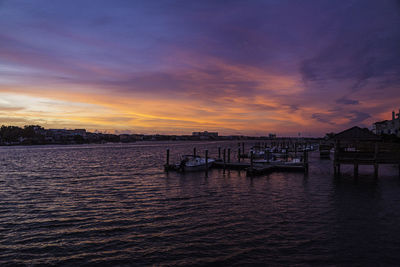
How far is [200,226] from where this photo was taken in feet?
41.6

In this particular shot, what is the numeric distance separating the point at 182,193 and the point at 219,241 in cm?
1014

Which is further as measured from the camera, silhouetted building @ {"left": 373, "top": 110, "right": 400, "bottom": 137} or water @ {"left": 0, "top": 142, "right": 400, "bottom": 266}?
silhouetted building @ {"left": 373, "top": 110, "right": 400, "bottom": 137}

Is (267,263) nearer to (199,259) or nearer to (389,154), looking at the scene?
(199,259)

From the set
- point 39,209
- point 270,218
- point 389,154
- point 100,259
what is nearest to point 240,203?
point 270,218

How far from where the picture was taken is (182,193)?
20766 millimetres

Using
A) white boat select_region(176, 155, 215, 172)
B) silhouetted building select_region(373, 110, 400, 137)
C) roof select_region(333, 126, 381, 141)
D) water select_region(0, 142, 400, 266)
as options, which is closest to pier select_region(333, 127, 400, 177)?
roof select_region(333, 126, 381, 141)

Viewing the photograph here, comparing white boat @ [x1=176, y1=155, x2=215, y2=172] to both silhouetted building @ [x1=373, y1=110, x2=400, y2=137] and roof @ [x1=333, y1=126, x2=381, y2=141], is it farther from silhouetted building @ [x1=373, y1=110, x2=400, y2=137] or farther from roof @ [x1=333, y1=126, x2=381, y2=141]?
silhouetted building @ [x1=373, y1=110, x2=400, y2=137]

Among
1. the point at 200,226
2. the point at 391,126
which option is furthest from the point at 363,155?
the point at 391,126

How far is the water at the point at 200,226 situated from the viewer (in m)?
9.59

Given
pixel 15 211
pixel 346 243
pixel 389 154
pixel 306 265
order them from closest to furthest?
pixel 306 265
pixel 346 243
pixel 15 211
pixel 389 154

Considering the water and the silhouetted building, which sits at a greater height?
the silhouetted building

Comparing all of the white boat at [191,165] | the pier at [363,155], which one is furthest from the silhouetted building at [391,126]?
the white boat at [191,165]

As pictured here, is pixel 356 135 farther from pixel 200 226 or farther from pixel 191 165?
pixel 200 226

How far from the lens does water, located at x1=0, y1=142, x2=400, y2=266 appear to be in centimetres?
959
